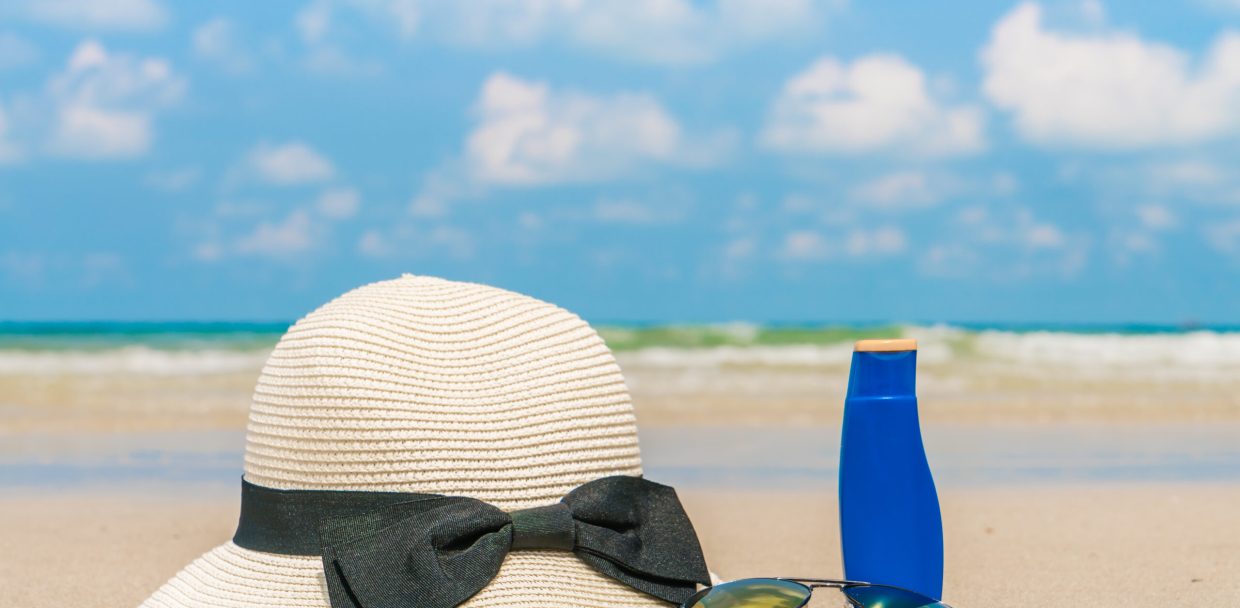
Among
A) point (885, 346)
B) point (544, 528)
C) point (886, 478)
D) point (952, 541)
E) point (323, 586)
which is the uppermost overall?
point (885, 346)

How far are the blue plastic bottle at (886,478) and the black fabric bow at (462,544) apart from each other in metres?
0.39

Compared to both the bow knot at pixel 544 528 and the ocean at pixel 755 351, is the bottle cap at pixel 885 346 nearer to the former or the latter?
the bow knot at pixel 544 528

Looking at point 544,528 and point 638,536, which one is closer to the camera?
point 544,528

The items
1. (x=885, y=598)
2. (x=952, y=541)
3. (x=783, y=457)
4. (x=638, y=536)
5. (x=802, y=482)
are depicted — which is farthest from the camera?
(x=783, y=457)

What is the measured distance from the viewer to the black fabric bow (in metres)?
1.94

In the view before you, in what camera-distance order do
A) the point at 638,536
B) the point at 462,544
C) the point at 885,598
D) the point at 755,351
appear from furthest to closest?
the point at 755,351, the point at 638,536, the point at 462,544, the point at 885,598

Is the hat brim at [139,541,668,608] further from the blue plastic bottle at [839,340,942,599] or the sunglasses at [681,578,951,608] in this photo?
the blue plastic bottle at [839,340,942,599]

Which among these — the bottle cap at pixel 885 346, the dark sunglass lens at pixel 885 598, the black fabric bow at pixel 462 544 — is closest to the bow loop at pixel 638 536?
the black fabric bow at pixel 462 544

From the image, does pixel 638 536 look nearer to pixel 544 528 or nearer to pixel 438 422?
pixel 544 528

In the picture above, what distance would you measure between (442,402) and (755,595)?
602mm

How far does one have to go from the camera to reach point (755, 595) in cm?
194

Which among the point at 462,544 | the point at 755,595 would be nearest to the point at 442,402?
the point at 462,544

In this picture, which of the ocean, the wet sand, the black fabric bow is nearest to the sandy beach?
the wet sand

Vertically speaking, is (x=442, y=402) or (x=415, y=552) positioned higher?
(x=442, y=402)
